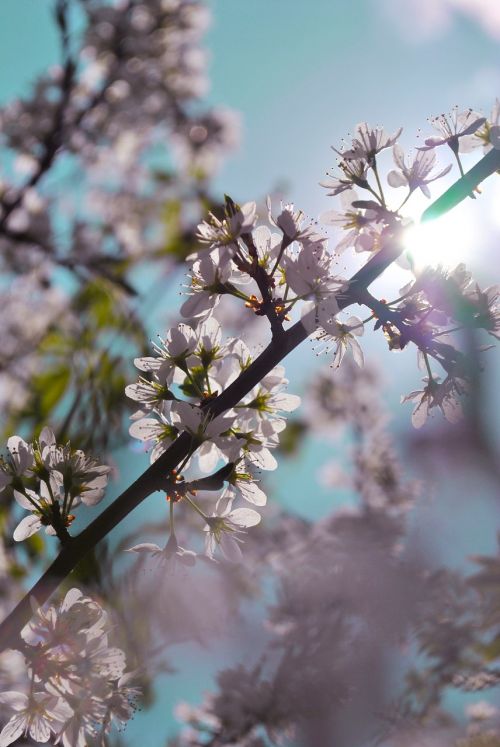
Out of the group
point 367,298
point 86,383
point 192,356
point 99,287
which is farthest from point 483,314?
point 99,287

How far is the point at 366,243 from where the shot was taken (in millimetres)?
836

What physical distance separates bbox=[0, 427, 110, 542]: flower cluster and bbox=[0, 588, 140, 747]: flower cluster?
0.34 ft

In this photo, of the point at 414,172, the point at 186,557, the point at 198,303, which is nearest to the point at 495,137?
the point at 414,172

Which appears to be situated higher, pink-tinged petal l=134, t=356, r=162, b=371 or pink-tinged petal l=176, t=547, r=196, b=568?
pink-tinged petal l=134, t=356, r=162, b=371

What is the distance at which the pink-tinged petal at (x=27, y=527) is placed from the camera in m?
0.86

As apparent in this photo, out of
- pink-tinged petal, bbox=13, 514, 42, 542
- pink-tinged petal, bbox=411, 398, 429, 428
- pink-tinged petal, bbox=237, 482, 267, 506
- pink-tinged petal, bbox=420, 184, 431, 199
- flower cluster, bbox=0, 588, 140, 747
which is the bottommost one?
flower cluster, bbox=0, 588, 140, 747

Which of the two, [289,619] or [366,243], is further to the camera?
[289,619]

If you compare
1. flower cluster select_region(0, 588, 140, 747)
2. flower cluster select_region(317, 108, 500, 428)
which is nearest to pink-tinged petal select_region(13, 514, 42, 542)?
flower cluster select_region(0, 588, 140, 747)

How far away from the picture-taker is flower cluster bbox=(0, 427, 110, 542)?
0.82 metres

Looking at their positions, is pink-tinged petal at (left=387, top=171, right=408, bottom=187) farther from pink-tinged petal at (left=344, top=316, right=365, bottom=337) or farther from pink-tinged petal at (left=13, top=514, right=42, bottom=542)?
pink-tinged petal at (left=13, top=514, right=42, bottom=542)

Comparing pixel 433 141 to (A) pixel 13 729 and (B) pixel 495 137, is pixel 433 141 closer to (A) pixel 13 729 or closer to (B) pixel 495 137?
(B) pixel 495 137

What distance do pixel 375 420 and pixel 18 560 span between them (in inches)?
66.3

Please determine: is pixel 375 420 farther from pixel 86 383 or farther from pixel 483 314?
pixel 483 314

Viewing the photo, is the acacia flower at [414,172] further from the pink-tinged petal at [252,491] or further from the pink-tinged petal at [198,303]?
the pink-tinged petal at [252,491]
